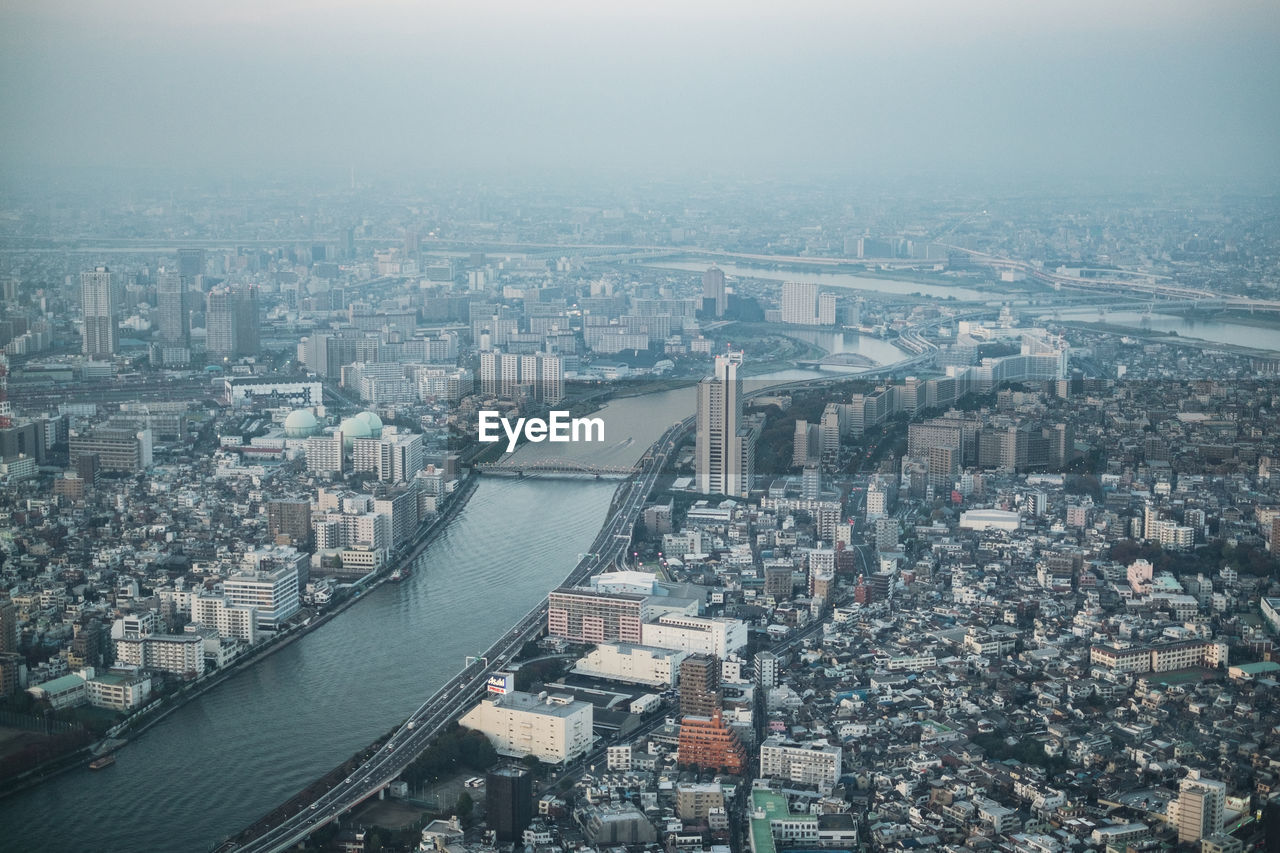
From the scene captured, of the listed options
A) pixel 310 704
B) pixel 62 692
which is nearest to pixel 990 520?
pixel 310 704

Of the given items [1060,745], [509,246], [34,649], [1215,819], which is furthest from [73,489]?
[509,246]

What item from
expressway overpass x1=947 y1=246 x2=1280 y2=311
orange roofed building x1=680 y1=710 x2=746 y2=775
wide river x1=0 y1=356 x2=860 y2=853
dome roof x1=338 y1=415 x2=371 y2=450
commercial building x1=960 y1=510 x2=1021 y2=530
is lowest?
wide river x1=0 y1=356 x2=860 y2=853

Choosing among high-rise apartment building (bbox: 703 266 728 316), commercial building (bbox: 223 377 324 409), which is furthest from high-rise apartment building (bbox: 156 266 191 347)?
high-rise apartment building (bbox: 703 266 728 316)

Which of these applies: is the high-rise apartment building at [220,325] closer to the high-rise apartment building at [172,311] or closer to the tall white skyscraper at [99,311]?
the high-rise apartment building at [172,311]

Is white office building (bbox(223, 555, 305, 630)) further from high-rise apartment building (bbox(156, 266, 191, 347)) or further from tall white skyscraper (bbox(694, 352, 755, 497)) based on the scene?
high-rise apartment building (bbox(156, 266, 191, 347))

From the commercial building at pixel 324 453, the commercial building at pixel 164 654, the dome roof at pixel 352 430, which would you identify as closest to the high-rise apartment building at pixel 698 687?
the commercial building at pixel 164 654

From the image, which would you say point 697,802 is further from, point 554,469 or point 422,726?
point 554,469
